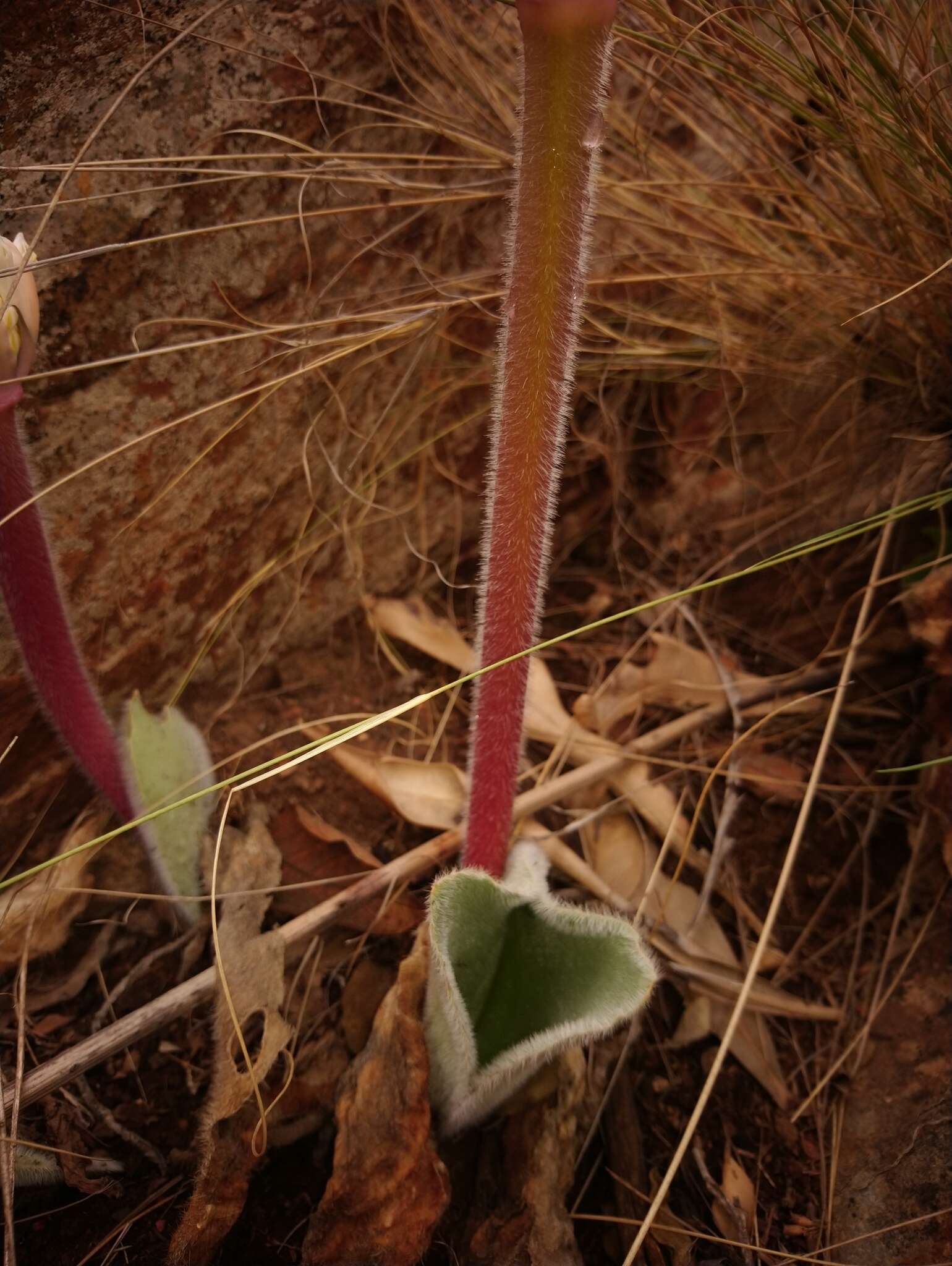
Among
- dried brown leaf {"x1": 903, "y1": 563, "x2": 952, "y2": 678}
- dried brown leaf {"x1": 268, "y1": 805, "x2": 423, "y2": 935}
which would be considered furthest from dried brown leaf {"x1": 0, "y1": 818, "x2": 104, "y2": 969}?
dried brown leaf {"x1": 903, "y1": 563, "x2": 952, "y2": 678}

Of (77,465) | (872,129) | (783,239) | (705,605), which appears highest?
(77,465)

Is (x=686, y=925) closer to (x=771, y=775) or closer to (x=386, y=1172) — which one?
(x=771, y=775)

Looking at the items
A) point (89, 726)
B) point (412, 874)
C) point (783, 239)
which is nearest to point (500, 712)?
point (412, 874)

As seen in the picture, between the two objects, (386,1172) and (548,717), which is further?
(548,717)

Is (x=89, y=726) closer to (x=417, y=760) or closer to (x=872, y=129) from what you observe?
(x=417, y=760)

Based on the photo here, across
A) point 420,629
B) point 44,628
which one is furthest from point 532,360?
point 420,629
